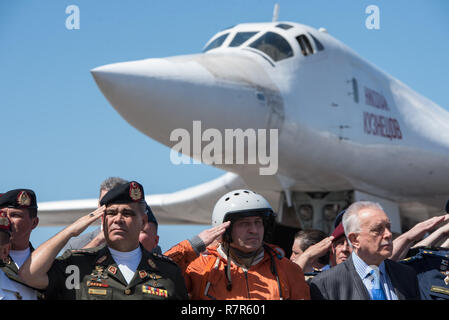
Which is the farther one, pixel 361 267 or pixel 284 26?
pixel 284 26

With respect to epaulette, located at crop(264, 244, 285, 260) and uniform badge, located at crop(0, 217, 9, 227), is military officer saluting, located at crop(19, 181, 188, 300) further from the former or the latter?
epaulette, located at crop(264, 244, 285, 260)

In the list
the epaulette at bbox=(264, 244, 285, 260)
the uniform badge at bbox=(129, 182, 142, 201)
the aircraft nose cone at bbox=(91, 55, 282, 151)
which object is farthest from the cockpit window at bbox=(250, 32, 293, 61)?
the uniform badge at bbox=(129, 182, 142, 201)

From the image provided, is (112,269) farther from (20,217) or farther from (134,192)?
(20,217)

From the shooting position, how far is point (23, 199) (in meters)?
3.95

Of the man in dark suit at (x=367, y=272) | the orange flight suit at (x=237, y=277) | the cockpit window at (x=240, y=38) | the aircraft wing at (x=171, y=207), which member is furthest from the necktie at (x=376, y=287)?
the aircraft wing at (x=171, y=207)

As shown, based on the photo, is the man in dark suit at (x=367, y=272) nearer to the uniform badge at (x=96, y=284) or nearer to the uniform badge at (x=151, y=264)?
the uniform badge at (x=151, y=264)

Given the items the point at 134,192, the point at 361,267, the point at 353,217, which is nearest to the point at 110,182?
the point at 134,192

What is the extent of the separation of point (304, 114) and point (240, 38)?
1.81 metres

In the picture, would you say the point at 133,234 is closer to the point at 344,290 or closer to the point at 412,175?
the point at 344,290

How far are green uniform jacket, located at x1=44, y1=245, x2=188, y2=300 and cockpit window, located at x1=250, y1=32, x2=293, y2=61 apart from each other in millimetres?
6857

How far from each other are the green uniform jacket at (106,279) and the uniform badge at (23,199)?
533 mm

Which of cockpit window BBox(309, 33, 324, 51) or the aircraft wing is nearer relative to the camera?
cockpit window BBox(309, 33, 324, 51)

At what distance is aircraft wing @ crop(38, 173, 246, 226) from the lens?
611 inches

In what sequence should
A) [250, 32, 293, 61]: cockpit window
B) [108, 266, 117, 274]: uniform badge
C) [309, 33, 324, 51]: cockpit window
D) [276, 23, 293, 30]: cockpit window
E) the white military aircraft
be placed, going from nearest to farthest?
[108, 266, 117, 274]: uniform badge
the white military aircraft
[250, 32, 293, 61]: cockpit window
[276, 23, 293, 30]: cockpit window
[309, 33, 324, 51]: cockpit window
